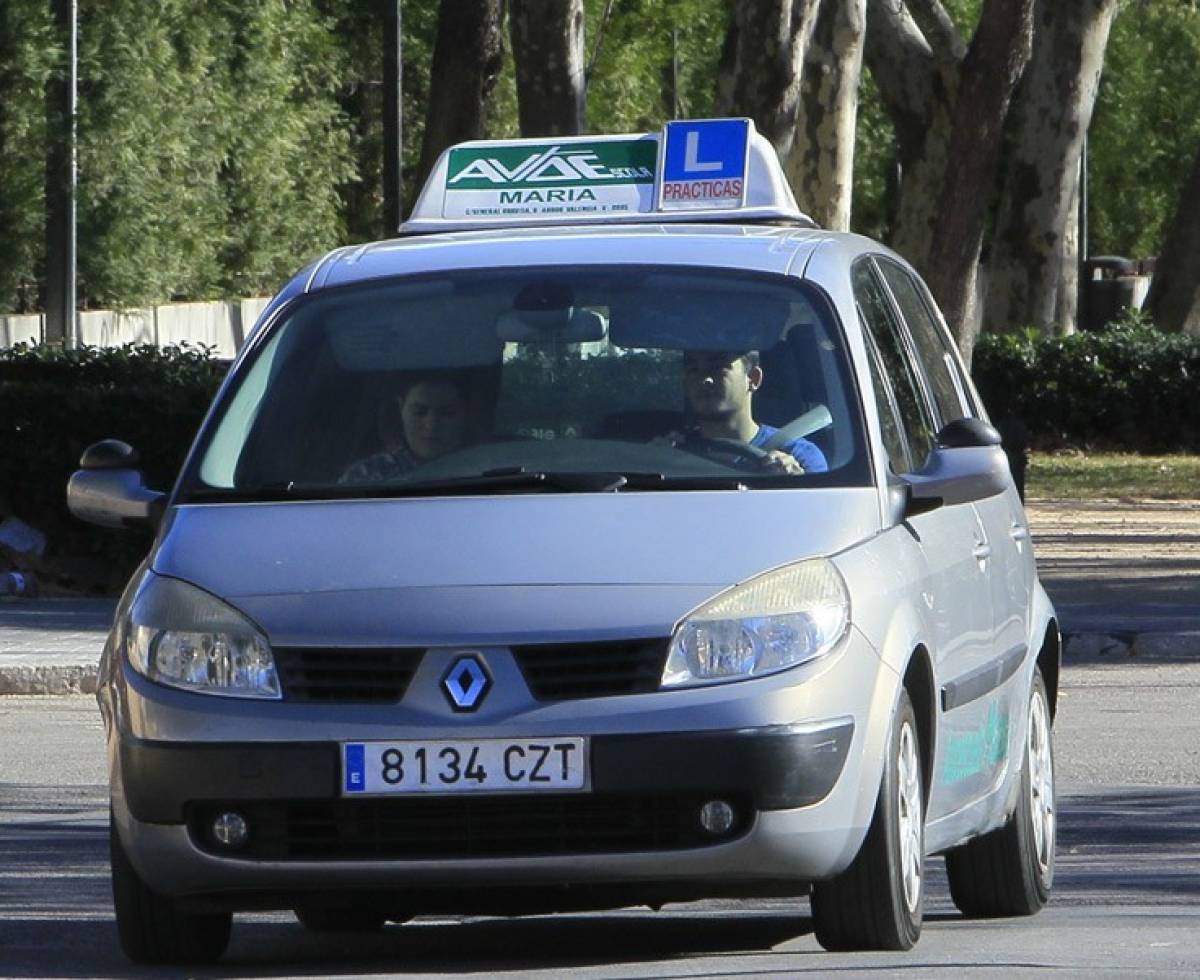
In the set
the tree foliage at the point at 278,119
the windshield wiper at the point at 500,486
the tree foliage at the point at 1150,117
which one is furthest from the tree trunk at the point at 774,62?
the tree foliage at the point at 1150,117

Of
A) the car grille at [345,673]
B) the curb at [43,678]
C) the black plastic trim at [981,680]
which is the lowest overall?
the curb at [43,678]

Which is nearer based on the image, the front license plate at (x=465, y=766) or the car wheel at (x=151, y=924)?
the front license plate at (x=465, y=766)

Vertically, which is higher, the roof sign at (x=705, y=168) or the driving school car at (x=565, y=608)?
the roof sign at (x=705, y=168)

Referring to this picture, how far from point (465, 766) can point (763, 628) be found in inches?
25.8

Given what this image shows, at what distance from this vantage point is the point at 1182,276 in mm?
34594

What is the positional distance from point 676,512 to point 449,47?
60.4 feet

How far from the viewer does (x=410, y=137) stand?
200ft

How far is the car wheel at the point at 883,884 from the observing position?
19.7 feet

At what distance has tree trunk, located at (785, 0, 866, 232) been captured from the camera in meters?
24.7

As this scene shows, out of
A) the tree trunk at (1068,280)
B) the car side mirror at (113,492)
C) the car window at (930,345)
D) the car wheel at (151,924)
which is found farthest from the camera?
the tree trunk at (1068,280)

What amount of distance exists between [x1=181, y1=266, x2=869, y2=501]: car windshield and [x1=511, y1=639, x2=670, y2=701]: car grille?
2.12 feet

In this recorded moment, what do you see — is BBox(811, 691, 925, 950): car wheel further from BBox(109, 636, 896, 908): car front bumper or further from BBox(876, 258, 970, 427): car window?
BBox(876, 258, 970, 427): car window

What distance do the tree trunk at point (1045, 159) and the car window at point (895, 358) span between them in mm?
23915

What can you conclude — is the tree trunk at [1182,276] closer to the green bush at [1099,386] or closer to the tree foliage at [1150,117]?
the green bush at [1099,386]
